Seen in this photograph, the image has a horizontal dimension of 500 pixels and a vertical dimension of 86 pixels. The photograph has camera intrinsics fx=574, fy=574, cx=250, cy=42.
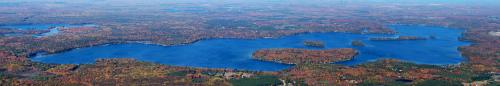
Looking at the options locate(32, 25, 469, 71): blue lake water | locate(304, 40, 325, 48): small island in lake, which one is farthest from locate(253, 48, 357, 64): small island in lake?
locate(304, 40, 325, 48): small island in lake

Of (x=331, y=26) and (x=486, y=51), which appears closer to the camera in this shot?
(x=486, y=51)

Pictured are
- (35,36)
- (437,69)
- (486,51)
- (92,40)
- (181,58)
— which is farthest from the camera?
(35,36)

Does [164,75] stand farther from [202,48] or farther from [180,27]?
[180,27]

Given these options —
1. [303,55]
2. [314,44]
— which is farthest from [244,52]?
[314,44]

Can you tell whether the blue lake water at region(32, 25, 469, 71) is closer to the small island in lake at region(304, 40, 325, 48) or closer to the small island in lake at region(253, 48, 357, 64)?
the small island in lake at region(304, 40, 325, 48)

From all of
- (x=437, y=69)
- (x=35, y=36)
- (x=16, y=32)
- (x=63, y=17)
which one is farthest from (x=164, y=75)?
(x=63, y=17)

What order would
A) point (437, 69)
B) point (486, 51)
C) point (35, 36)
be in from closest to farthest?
point (437, 69) → point (486, 51) → point (35, 36)

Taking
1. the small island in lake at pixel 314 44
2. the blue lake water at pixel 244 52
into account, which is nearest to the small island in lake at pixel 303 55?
the blue lake water at pixel 244 52
